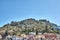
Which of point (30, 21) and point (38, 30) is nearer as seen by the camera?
point (38, 30)

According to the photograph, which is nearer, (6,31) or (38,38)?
(38,38)

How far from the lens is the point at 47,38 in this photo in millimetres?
36594

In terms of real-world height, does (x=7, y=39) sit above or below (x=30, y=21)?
below

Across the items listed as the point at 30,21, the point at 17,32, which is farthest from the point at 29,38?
the point at 30,21

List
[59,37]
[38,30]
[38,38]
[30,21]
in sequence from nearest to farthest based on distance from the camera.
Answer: [38,38] → [59,37] → [38,30] → [30,21]

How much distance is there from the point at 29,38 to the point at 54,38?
190 inches

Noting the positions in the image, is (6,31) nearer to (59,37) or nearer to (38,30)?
(38,30)

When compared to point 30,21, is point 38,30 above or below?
below

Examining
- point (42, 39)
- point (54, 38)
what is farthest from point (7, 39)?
point (54, 38)

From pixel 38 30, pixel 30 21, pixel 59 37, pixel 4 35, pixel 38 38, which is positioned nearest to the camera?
pixel 38 38

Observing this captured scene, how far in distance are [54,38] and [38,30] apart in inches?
284

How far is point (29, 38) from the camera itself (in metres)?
35.8

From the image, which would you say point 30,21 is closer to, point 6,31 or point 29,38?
point 6,31

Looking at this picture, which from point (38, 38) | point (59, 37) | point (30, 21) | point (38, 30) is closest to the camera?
point (38, 38)
